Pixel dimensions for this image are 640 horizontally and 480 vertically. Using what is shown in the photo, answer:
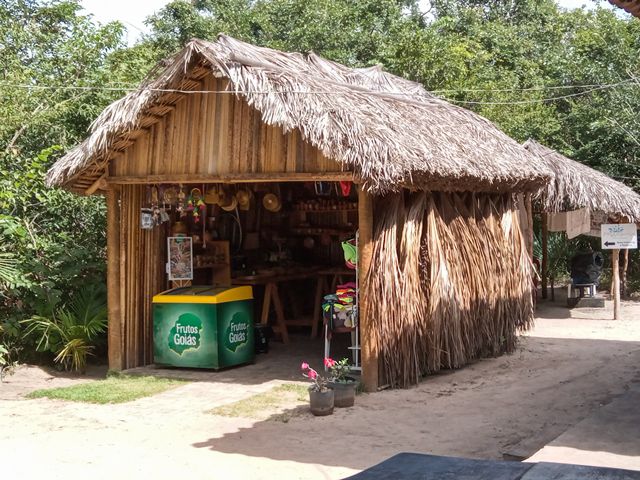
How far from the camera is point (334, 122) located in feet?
26.5

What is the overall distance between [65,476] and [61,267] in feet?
16.9

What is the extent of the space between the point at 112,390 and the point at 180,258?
206cm

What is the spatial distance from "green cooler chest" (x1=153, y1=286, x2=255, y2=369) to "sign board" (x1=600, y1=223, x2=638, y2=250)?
6.76m

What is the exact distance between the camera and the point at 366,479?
2.40m

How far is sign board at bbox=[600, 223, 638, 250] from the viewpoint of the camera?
13.6 m

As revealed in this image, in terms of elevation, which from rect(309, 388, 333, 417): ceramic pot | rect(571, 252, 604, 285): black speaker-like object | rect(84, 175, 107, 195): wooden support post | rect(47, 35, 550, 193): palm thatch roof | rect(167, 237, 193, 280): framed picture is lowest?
rect(309, 388, 333, 417): ceramic pot

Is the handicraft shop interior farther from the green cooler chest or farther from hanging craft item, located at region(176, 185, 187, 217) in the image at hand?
the green cooler chest

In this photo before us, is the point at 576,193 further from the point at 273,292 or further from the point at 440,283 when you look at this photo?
the point at 440,283

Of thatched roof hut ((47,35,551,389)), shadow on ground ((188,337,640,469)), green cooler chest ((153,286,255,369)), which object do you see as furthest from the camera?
green cooler chest ((153,286,255,369))

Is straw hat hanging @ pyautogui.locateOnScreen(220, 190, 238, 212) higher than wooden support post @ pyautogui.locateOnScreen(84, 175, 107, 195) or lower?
lower

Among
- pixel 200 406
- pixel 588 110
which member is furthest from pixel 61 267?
pixel 588 110

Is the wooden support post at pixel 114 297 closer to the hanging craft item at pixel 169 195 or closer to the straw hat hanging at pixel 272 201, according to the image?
the hanging craft item at pixel 169 195

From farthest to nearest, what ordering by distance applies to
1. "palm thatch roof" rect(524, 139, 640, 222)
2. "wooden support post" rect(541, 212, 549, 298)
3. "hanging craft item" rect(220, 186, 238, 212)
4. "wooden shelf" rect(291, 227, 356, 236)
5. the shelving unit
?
"wooden support post" rect(541, 212, 549, 298)
"palm thatch roof" rect(524, 139, 640, 222)
"wooden shelf" rect(291, 227, 356, 236)
the shelving unit
"hanging craft item" rect(220, 186, 238, 212)

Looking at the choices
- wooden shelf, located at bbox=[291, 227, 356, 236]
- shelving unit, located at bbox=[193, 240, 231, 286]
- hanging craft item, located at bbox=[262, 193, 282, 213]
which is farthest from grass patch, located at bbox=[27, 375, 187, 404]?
wooden shelf, located at bbox=[291, 227, 356, 236]
